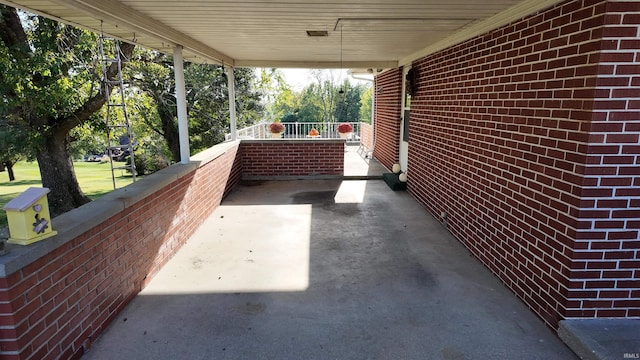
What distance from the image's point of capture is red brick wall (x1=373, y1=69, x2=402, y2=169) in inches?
335

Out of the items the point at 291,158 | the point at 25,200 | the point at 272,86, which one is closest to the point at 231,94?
the point at 291,158

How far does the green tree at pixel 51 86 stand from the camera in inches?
298

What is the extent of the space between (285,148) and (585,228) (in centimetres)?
649

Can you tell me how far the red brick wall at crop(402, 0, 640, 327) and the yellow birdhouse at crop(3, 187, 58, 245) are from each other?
3.43 meters


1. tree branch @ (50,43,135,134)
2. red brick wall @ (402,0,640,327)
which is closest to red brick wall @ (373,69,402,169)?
red brick wall @ (402,0,640,327)

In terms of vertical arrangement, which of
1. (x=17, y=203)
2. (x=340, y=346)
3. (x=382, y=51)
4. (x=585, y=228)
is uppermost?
(x=382, y=51)

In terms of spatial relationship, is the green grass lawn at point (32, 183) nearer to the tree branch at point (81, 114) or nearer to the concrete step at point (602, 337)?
the tree branch at point (81, 114)

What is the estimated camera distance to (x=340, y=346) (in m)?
2.56

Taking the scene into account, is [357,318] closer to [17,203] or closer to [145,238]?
[145,238]

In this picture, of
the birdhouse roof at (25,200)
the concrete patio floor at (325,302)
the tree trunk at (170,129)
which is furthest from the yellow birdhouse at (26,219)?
the tree trunk at (170,129)

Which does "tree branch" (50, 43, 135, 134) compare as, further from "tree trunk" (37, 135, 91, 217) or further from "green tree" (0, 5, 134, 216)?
"tree trunk" (37, 135, 91, 217)

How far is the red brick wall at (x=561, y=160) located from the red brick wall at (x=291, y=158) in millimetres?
4498

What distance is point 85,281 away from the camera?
2.52 meters

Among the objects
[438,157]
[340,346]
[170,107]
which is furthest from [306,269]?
[170,107]
